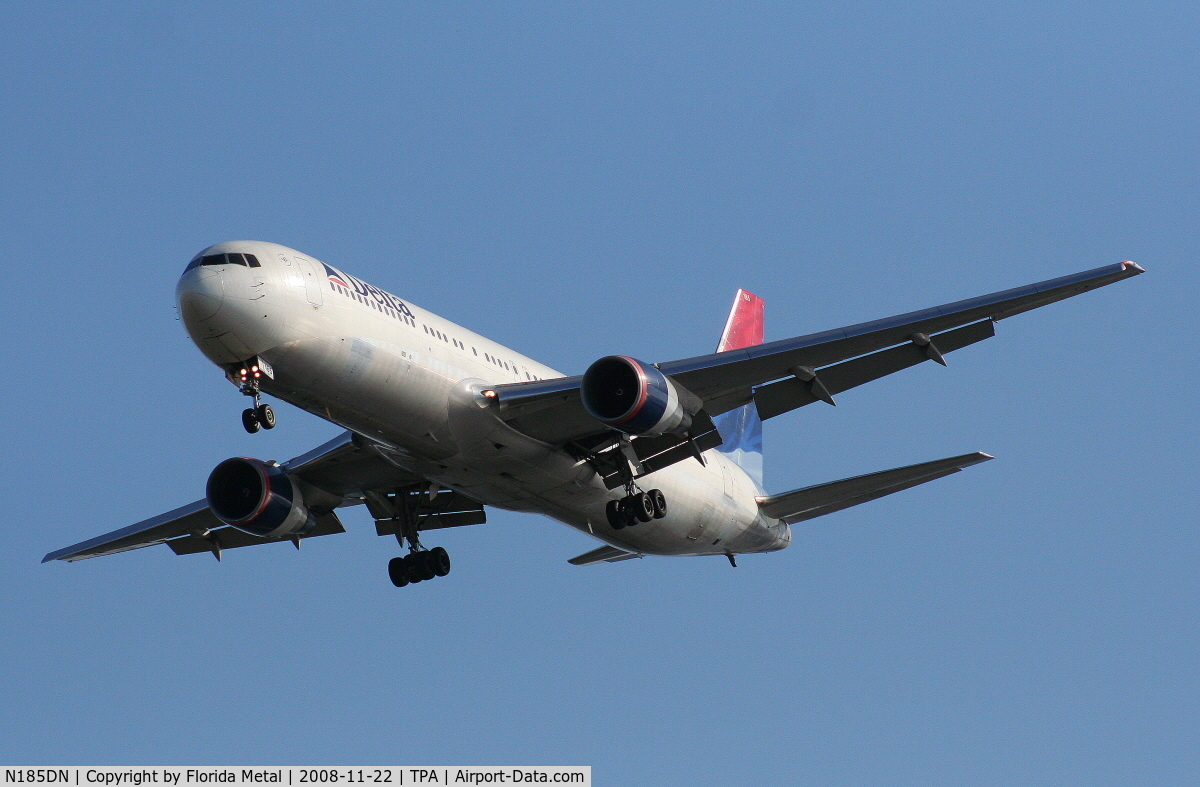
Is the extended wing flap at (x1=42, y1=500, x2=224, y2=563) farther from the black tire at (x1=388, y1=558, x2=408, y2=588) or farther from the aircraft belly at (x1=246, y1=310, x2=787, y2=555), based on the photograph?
the aircraft belly at (x1=246, y1=310, x2=787, y2=555)

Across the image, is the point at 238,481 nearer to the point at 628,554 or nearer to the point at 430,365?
the point at 430,365

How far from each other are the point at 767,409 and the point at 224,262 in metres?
11.4

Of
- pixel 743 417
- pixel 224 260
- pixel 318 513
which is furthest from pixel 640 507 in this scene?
pixel 224 260

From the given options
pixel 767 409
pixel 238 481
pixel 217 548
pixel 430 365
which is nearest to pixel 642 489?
pixel 767 409

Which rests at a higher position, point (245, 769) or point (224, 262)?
point (224, 262)

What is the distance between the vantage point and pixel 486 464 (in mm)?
27250

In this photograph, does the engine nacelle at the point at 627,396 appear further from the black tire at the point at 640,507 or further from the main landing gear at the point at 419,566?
the main landing gear at the point at 419,566

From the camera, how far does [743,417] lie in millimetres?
37719

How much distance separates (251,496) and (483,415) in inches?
276

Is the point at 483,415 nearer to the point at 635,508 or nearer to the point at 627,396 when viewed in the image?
the point at 627,396

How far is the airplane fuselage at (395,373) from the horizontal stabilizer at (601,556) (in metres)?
2.49

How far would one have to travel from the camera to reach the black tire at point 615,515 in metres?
29.0

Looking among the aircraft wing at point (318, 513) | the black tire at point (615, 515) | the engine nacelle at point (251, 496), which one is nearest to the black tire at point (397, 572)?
the aircraft wing at point (318, 513)
